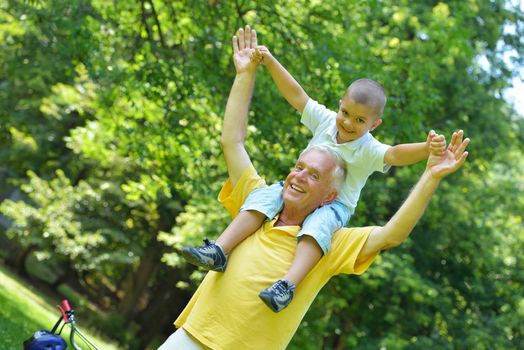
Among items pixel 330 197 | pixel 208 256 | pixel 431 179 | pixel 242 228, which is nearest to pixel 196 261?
pixel 208 256

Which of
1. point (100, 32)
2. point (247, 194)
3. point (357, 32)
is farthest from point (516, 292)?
point (247, 194)

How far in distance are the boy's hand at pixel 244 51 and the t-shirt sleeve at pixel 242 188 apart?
0.47 m

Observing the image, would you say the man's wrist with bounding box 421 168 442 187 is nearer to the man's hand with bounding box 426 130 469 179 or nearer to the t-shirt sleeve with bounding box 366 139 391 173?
the man's hand with bounding box 426 130 469 179

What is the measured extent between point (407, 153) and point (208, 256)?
3.19ft

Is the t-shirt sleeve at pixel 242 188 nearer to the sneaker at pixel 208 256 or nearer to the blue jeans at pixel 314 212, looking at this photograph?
the blue jeans at pixel 314 212

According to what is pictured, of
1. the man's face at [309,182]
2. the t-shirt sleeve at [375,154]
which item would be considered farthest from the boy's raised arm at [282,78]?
the man's face at [309,182]

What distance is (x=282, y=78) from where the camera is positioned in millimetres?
4242

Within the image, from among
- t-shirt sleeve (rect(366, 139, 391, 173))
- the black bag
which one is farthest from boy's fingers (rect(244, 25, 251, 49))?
the black bag

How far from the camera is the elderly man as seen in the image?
3.61m

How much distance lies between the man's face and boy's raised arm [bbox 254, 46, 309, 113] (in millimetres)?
553

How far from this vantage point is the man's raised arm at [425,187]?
3.43 m

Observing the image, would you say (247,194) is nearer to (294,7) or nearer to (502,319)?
(294,7)

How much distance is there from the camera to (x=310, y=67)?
10.9 m

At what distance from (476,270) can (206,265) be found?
46.6 ft
